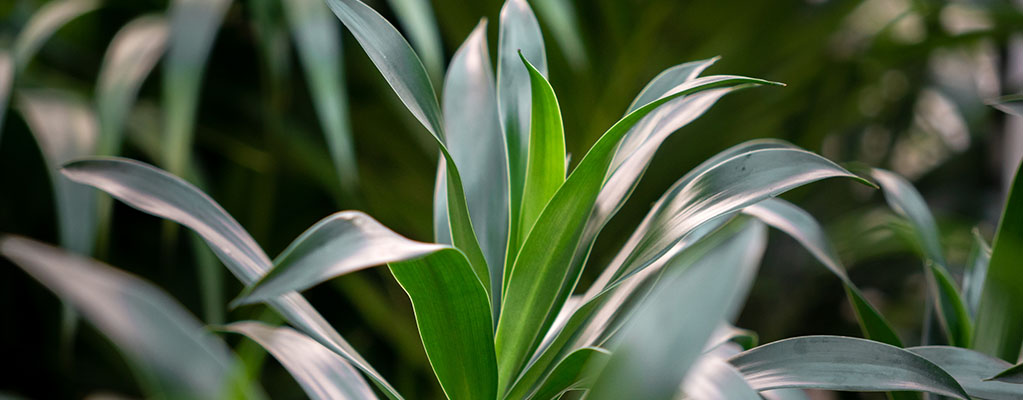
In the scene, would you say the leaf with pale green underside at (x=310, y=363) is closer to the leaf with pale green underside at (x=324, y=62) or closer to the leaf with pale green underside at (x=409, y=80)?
the leaf with pale green underside at (x=409, y=80)

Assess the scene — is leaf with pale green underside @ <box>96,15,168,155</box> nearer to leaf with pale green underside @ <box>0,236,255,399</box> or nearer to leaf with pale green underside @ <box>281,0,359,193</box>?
leaf with pale green underside @ <box>281,0,359,193</box>

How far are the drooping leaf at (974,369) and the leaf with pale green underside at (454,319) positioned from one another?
0.13 m

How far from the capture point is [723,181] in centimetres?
18

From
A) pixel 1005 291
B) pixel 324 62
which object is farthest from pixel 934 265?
pixel 324 62

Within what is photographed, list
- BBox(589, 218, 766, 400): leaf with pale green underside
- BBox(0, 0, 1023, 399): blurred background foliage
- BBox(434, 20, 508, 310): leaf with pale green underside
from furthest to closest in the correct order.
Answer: BBox(0, 0, 1023, 399): blurred background foliage
BBox(434, 20, 508, 310): leaf with pale green underside
BBox(589, 218, 766, 400): leaf with pale green underside

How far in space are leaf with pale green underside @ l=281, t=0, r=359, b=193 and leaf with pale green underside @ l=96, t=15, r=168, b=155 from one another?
0.13 metres

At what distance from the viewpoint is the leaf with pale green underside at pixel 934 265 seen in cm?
24

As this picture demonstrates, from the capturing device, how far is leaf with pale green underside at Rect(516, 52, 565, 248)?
20cm

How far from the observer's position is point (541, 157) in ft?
0.69

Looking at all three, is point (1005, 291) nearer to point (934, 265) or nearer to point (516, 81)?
point (934, 265)

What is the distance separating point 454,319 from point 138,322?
0.08 metres

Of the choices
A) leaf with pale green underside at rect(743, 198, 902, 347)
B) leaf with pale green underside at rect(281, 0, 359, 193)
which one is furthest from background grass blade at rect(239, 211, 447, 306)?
leaf with pale green underside at rect(281, 0, 359, 193)

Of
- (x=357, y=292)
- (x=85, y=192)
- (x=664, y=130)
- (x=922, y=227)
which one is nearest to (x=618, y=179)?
(x=664, y=130)

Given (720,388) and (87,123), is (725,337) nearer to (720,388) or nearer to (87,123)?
(720,388)
